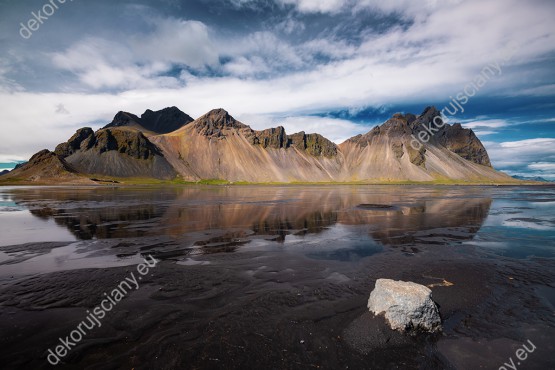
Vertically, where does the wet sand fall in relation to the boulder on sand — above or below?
below

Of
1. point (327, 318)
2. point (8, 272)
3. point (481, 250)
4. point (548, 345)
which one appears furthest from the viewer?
point (481, 250)

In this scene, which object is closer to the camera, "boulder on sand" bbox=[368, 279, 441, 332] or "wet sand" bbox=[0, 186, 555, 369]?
"wet sand" bbox=[0, 186, 555, 369]

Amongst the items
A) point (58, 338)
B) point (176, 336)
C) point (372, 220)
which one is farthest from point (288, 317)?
point (372, 220)

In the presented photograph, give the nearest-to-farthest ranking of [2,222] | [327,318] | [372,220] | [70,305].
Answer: [327,318], [70,305], [2,222], [372,220]

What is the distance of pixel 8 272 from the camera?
14.3 m

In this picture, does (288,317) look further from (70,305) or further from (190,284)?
(70,305)

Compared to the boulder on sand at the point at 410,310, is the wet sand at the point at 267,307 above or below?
below

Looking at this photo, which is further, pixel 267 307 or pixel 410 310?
pixel 267 307

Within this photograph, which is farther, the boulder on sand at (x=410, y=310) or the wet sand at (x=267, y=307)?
the boulder on sand at (x=410, y=310)

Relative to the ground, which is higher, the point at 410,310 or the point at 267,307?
the point at 410,310

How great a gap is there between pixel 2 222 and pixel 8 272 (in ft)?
70.2

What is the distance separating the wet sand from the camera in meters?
7.88

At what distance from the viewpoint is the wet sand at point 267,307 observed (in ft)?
25.9

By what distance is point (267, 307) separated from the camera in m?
10.7
